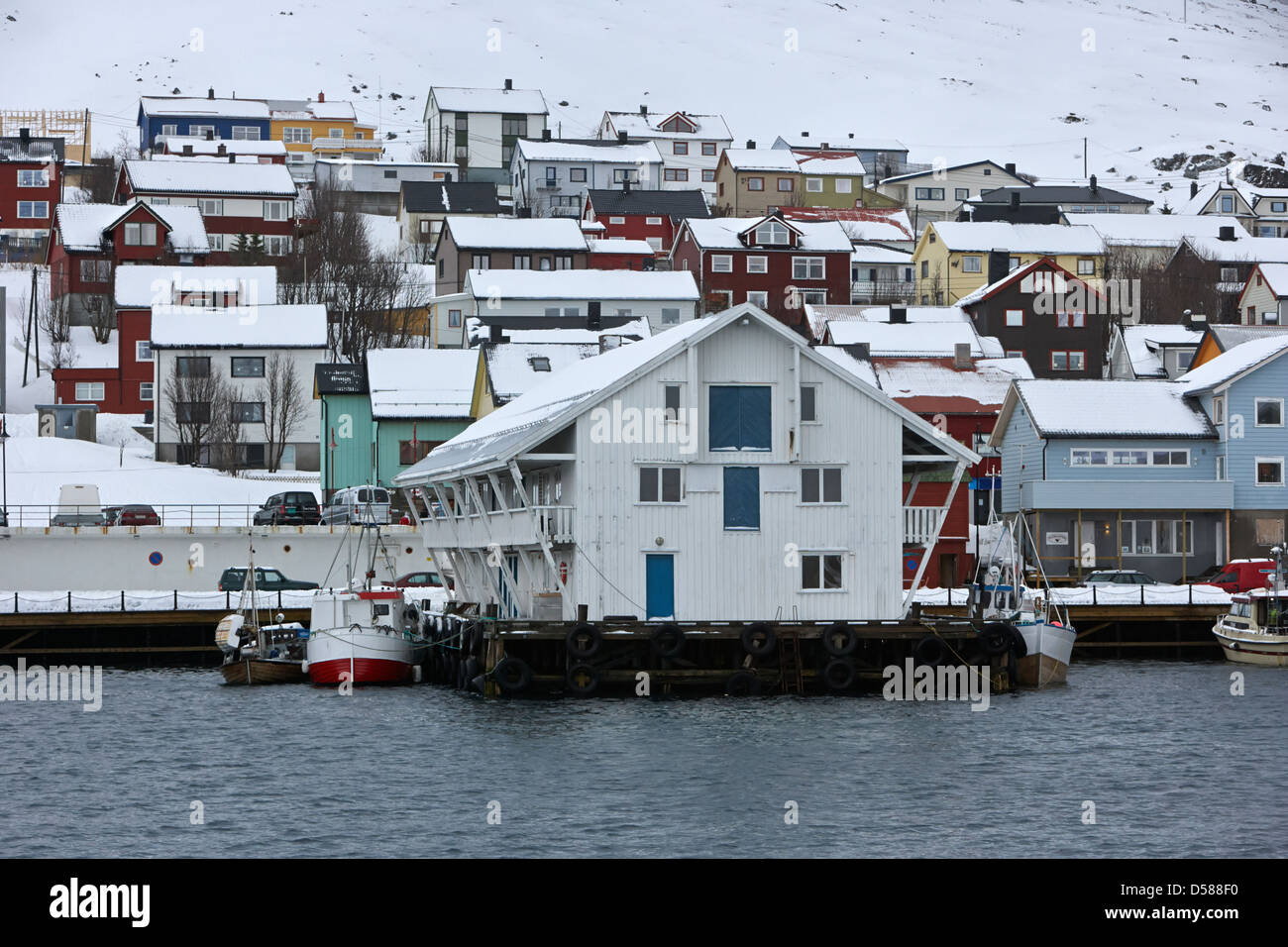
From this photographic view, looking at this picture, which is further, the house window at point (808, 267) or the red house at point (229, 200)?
the red house at point (229, 200)

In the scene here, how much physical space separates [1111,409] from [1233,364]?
5471mm

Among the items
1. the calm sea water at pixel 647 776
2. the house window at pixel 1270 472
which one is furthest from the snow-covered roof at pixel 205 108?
the calm sea water at pixel 647 776

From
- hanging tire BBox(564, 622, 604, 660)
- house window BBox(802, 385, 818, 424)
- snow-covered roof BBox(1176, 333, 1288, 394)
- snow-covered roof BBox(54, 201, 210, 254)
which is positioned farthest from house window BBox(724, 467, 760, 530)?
snow-covered roof BBox(54, 201, 210, 254)

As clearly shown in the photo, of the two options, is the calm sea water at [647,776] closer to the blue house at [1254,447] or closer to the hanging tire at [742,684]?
the hanging tire at [742,684]

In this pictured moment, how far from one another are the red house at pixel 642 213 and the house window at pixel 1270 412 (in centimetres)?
6957

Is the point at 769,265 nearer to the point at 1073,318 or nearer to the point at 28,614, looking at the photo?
the point at 1073,318

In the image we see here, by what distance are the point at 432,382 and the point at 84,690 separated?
35.3 m

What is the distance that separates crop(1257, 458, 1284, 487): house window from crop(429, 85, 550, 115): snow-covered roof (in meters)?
107

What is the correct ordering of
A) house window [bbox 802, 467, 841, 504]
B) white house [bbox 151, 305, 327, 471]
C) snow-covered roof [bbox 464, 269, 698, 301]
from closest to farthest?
1. house window [bbox 802, 467, 841, 504]
2. white house [bbox 151, 305, 327, 471]
3. snow-covered roof [bbox 464, 269, 698, 301]

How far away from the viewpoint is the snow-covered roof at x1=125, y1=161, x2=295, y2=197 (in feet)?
427

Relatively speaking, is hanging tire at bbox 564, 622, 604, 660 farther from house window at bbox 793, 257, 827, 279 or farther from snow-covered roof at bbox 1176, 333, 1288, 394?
house window at bbox 793, 257, 827, 279

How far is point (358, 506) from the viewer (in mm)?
69688

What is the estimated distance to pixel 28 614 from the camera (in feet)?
184

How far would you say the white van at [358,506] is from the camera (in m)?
69.7
